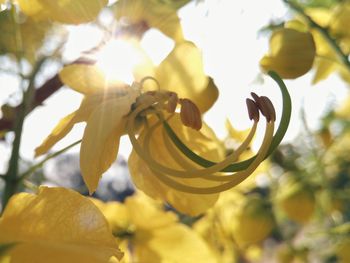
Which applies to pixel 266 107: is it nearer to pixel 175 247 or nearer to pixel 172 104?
pixel 172 104

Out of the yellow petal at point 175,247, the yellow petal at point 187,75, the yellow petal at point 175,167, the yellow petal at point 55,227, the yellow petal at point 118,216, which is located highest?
the yellow petal at point 55,227

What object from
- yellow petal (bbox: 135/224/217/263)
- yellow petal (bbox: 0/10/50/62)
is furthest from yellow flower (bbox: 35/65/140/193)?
yellow petal (bbox: 135/224/217/263)

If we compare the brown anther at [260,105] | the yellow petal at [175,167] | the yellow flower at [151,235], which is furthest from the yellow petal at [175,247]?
the brown anther at [260,105]

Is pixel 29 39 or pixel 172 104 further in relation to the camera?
pixel 29 39

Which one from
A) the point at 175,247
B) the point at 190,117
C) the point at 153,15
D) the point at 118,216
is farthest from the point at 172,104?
the point at 118,216

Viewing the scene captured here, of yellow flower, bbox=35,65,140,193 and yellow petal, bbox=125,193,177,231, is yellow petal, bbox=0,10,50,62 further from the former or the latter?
yellow petal, bbox=125,193,177,231

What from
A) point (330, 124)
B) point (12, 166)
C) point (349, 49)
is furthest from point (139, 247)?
point (330, 124)

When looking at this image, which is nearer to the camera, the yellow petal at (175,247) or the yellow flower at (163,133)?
the yellow flower at (163,133)

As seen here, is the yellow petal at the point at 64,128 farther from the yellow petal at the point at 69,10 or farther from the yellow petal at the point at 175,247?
the yellow petal at the point at 175,247
